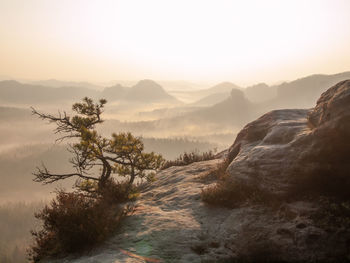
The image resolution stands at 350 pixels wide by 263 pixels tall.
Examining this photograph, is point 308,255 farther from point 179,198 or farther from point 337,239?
point 179,198

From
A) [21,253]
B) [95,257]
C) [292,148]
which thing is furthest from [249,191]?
[21,253]

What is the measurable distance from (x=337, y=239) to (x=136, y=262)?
4690 mm

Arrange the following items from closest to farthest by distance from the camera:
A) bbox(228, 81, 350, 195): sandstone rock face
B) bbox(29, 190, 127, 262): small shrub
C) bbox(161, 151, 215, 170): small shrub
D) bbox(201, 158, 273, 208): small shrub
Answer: bbox(228, 81, 350, 195): sandstone rock face → bbox(29, 190, 127, 262): small shrub → bbox(201, 158, 273, 208): small shrub → bbox(161, 151, 215, 170): small shrub

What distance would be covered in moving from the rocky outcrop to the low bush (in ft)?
1.44

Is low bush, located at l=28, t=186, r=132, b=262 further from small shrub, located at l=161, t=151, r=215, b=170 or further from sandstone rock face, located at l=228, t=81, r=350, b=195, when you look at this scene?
small shrub, located at l=161, t=151, r=215, b=170

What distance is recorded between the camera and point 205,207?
352 inches

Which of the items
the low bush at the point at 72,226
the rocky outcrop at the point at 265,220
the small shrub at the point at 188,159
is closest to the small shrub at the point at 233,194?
the rocky outcrop at the point at 265,220

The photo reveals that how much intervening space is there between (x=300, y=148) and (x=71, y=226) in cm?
707

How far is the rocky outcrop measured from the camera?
6449 mm

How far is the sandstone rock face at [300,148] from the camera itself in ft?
22.9

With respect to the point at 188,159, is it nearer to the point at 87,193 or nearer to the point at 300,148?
the point at 87,193

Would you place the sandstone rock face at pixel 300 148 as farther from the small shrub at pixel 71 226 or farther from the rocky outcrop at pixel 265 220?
the small shrub at pixel 71 226

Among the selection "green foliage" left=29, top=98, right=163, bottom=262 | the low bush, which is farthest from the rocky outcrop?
"green foliage" left=29, top=98, right=163, bottom=262

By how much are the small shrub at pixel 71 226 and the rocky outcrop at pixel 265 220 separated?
1.50 feet
